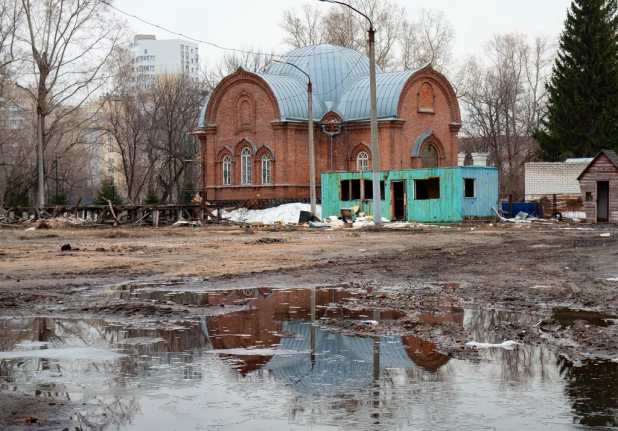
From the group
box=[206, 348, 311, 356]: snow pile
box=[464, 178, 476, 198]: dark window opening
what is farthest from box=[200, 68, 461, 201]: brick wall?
box=[206, 348, 311, 356]: snow pile

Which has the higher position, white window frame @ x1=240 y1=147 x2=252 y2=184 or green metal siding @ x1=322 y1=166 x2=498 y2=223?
white window frame @ x1=240 y1=147 x2=252 y2=184

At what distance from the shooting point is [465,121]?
78438mm

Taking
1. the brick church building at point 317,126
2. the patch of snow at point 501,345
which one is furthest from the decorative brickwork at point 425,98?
the patch of snow at point 501,345

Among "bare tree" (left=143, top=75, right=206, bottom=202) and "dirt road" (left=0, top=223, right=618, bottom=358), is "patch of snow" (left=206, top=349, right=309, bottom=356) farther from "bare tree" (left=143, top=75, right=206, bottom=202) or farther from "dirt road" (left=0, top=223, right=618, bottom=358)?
"bare tree" (left=143, top=75, right=206, bottom=202)

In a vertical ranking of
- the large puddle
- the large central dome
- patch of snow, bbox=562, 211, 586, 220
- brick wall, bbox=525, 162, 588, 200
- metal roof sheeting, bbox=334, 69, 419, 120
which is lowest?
the large puddle

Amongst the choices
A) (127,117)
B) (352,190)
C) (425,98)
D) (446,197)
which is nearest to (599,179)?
(446,197)

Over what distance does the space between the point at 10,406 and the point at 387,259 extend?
42.3 feet

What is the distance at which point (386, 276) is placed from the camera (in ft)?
46.9

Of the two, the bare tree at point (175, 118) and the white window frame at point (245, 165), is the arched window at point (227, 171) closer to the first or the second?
the white window frame at point (245, 165)

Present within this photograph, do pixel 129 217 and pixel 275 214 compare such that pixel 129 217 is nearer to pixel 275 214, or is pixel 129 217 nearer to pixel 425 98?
pixel 275 214

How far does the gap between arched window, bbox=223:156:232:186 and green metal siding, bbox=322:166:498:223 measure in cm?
1174

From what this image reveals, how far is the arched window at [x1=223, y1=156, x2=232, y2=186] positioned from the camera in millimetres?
53438

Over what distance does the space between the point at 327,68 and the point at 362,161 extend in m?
7.40

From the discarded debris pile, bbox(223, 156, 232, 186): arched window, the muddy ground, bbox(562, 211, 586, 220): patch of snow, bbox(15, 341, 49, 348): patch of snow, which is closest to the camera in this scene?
bbox(15, 341, 49, 348): patch of snow
